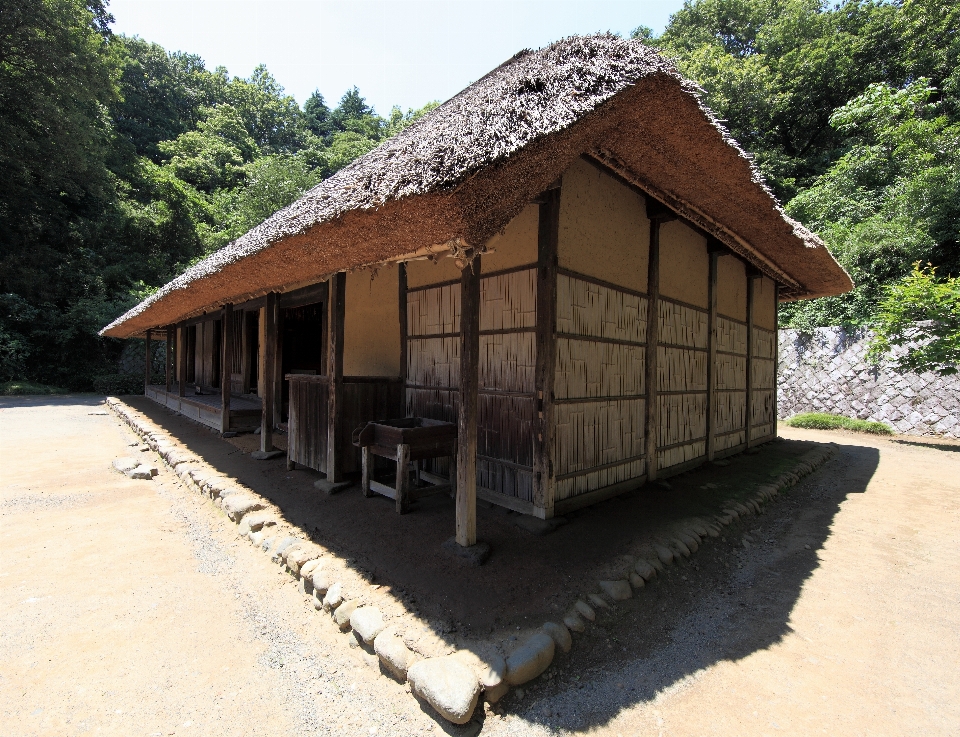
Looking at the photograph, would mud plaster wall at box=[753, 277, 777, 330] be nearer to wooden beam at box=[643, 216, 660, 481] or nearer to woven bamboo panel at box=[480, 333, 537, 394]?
wooden beam at box=[643, 216, 660, 481]

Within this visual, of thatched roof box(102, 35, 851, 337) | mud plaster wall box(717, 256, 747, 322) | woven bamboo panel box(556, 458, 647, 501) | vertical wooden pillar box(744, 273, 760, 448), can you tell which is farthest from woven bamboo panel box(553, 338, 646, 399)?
vertical wooden pillar box(744, 273, 760, 448)

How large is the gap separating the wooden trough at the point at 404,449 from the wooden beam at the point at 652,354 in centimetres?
216

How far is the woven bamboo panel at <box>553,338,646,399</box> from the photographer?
366 centimetres

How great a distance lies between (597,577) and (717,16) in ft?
114

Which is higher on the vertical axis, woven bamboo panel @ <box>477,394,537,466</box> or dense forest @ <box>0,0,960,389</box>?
dense forest @ <box>0,0,960,389</box>

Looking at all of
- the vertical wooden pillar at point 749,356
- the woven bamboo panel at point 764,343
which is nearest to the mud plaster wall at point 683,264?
the vertical wooden pillar at point 749,356

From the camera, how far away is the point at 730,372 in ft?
21.2

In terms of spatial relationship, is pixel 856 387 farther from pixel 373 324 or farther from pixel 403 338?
pixel 373 324

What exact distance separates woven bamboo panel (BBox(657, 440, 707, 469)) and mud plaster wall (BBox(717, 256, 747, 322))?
1946mm

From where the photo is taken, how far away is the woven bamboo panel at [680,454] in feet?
16.2

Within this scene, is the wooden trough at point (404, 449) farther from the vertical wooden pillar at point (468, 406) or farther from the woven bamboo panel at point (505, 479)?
the vertical wooden pillar at point (468, 406)

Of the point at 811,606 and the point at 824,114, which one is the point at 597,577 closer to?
the point at 811,606

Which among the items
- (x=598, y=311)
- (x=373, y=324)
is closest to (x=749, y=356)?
(x=598, y=311)

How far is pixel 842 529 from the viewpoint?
13.7 ft
